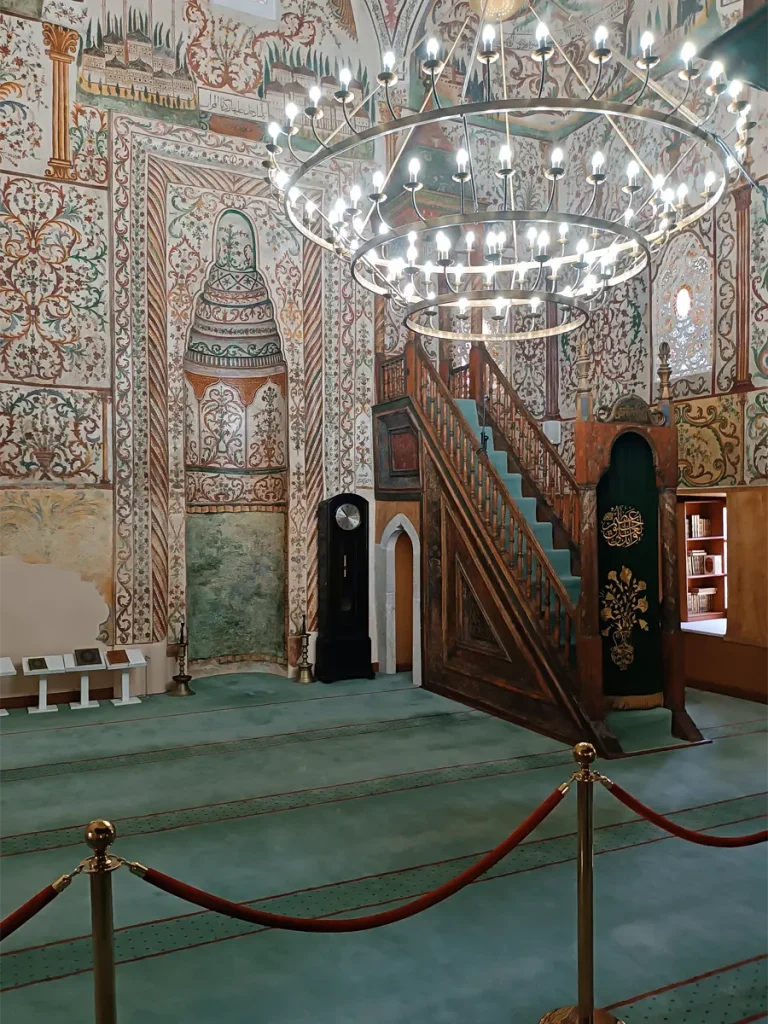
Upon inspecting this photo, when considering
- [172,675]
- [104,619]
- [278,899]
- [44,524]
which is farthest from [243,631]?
[278,899]

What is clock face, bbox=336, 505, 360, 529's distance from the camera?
8.00 metres

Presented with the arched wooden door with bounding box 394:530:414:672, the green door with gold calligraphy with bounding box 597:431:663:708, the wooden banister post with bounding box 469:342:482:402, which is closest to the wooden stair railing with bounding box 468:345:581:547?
the wooden banister post with bounding box 469:342:482:402

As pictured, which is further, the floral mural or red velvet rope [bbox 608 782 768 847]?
the floral mural

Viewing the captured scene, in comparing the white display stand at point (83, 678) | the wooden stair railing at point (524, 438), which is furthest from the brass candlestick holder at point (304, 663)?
the wooden stair railing at point (524, 438)

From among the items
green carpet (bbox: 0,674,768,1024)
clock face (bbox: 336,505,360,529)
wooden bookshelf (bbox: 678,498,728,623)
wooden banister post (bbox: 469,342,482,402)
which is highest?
wooden banister post (bbox: 469,342,482,402)

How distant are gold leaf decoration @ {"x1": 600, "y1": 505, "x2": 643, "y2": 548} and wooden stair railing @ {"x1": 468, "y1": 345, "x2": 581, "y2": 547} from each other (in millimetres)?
623

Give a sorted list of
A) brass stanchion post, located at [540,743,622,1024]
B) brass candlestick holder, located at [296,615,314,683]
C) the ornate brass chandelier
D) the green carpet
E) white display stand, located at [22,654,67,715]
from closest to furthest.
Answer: brass stanchion post, located at [540,743,622,1024] < the green carpet < the ornate brass chandelier < white display stand, located at [22,654,67,715] < brass candlestick holder, located at [296,615,314,683]

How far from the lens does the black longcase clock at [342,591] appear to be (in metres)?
7.94

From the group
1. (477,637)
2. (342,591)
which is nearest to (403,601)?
(342,591)

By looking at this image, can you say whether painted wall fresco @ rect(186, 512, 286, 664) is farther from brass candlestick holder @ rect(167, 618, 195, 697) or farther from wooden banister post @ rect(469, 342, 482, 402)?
wooden banister post @ rect(469, 342, 482, 402)

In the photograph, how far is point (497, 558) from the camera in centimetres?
630

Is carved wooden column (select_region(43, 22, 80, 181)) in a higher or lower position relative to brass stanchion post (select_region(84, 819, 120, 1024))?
higher

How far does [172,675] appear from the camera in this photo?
7645 millimetres

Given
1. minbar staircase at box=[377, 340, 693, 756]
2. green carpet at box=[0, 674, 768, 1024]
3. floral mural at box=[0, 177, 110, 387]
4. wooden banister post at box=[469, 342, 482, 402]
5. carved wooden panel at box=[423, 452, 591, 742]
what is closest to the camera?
green carpet at box=[0, 674, 768, 1024]
